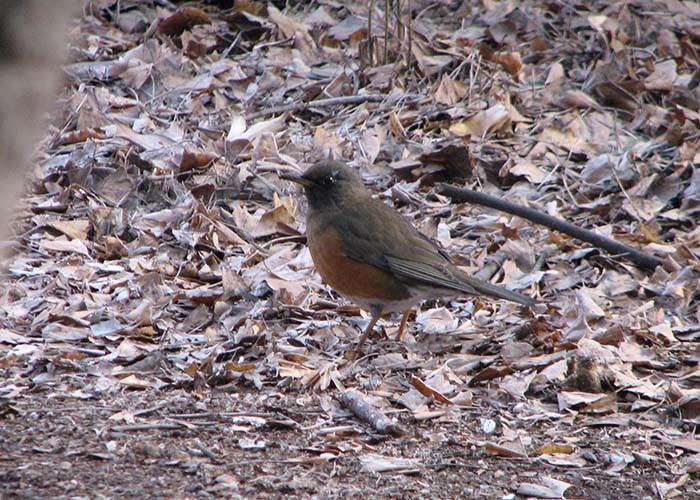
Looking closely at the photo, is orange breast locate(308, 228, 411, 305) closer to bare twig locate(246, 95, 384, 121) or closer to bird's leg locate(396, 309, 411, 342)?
bird's leg locate(396, 309, 411, 342)

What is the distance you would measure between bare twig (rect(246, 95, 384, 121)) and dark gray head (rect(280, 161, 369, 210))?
1860 mm

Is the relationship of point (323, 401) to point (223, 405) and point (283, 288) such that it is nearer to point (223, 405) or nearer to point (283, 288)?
point (223, 405)

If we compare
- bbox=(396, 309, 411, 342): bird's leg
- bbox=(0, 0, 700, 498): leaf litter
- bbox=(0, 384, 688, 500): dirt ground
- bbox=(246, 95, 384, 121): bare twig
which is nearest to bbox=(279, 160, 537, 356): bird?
bbox=(396, 309, 411, 342): bird's leg

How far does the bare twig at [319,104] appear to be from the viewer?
25.9 ft

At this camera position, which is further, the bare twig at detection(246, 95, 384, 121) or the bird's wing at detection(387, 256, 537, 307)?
the bare twig at detection(246, 95, 384, 121)

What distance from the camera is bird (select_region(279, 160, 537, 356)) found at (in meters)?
5.64

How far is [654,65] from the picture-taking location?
27.6 feet

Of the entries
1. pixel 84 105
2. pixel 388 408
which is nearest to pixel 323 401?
pixel 388 408

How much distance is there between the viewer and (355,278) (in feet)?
18.5

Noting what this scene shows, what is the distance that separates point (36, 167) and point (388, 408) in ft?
12.0

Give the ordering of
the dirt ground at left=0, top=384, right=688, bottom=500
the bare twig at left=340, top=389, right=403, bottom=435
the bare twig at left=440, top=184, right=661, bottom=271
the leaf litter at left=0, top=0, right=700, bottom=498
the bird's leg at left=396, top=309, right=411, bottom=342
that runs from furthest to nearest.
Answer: the bare twig at left=440, top=184, right=661, bottom=271
the bird's leg at left=396, top=309, right=411, bottom=342
the bare twig at left=340, top=389, right=403, bottom=435
the leaf litter at left=0, top=0, right=700, bottom=498
the dirt ground at left=0, top=384, right=688, bottom=500

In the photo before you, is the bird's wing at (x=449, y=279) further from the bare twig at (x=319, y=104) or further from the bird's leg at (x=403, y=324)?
the bare twig at (x=319, y=104)

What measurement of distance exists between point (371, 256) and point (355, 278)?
→ 8.4 inches

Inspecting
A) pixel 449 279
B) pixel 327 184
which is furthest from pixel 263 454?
pixel 327 184
